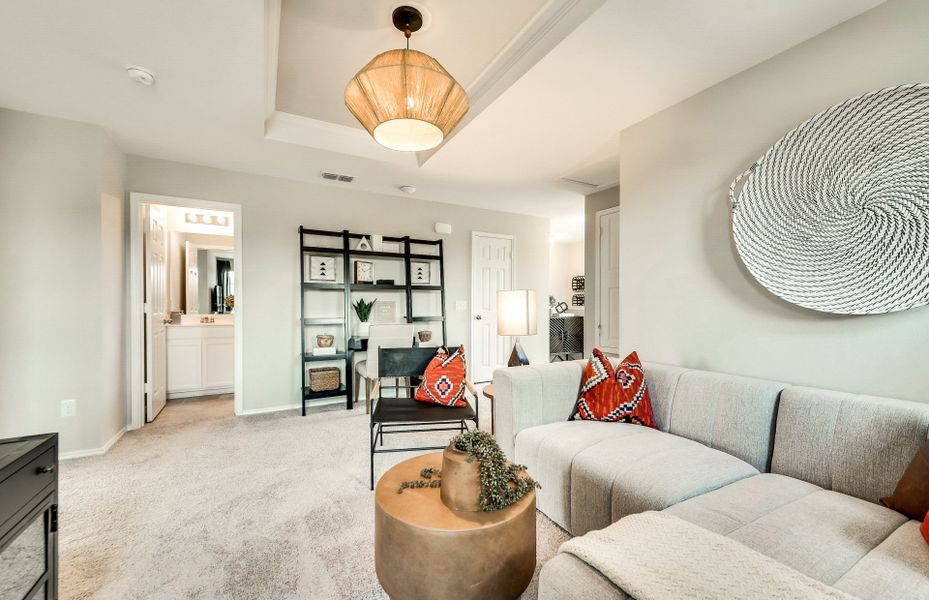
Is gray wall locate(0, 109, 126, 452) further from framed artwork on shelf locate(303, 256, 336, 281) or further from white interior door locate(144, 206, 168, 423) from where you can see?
framed artwork on shelf locate(303, 256, 336, 281)

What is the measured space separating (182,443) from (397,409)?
6.31 ft

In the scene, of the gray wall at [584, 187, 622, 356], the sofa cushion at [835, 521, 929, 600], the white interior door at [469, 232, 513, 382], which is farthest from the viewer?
the white interior door at [469, 232, 513, 382]

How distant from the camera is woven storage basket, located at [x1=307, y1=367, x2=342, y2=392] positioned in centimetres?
390

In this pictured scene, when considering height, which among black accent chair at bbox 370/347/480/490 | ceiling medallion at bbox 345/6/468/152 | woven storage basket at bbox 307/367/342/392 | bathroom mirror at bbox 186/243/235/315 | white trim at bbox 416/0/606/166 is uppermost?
white trim at bbox 416/0/606/166

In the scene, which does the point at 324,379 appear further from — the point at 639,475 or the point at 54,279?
the point at 639,475

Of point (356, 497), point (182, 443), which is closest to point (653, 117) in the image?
point (356, 497)

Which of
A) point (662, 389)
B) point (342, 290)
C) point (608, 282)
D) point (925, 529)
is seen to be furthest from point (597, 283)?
point (925, 529)

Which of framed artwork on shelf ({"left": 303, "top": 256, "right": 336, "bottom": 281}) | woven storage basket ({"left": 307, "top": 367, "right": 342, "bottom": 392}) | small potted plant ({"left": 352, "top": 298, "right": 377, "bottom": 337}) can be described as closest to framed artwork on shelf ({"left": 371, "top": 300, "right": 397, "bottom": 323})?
small potted plant ({"left": 352, "top": 298, "right": 377, "bottom": 337})

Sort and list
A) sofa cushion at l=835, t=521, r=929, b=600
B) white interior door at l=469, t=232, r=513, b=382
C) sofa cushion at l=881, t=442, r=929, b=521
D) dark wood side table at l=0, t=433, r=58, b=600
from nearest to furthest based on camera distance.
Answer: sofa cushion at l=835, t=521, r=929, b=600
dark wood side table at l=0, t=433, r=58, b=600
sofa cushion at l=881, t=442, r=929, b=521
white interior door at l=469, t=232, r=513, b=382

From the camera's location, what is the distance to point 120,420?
10.4 feet

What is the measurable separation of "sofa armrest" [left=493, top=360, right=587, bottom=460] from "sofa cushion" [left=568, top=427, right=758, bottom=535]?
407mm

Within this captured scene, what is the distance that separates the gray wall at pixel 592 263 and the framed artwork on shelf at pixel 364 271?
246cm

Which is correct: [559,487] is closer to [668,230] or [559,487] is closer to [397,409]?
[397,409]

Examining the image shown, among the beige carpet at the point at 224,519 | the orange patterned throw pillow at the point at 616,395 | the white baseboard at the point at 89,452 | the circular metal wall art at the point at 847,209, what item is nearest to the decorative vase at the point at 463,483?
the beige carpet at the point at 224,519
